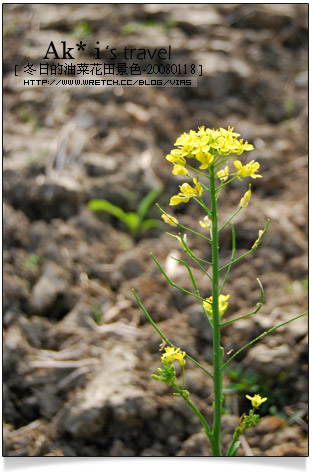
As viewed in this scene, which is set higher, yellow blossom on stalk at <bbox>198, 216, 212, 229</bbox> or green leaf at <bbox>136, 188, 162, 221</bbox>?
green leaf at <bbox>136, 188, 162, 221</bbox>

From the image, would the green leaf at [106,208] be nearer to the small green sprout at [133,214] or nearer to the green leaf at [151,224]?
the small green sprout at [133,214]

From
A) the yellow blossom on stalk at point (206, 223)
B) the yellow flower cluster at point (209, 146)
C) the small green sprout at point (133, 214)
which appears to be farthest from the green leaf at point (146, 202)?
the yellow flower cluster at point (209, 146)

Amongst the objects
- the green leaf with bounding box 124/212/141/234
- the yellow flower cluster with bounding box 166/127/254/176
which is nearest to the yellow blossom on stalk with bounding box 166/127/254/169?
the yellow flower cluster with bounding box 166/127/254/176

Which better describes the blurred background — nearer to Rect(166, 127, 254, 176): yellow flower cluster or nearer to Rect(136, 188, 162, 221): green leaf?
Rect(136, 188, 162, 221): green leaf

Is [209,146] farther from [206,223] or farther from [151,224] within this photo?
[151,224]

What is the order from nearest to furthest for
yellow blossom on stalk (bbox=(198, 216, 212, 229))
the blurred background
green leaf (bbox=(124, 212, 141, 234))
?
yellow blossom on stalk (bbox=(198, 216, 212, 229)) → the blurred background → green leaf (bbox=(124, 212, 141, 234))

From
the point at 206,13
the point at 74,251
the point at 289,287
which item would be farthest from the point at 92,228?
the point at 206,13
